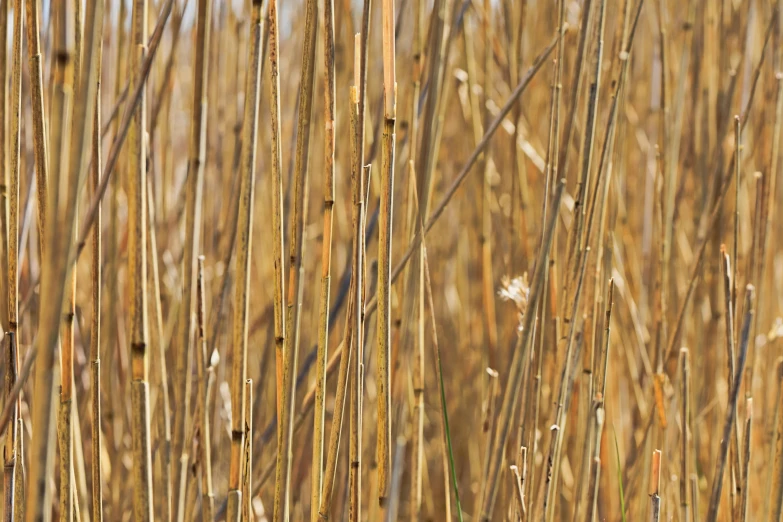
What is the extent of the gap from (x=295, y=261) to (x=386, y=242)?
72mm

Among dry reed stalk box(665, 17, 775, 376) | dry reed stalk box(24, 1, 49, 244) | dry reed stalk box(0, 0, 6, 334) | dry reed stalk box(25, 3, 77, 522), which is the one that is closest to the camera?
dry reed stalk box(25, 3, 77, 522)

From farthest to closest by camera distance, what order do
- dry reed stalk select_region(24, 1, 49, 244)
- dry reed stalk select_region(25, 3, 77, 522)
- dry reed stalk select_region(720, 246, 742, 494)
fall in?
dry reed stalk select_region(720, 246, 742, 494), dry reed stalk select_region(24, 1, 49, 244), dry reed stalk select_region(25, 3, 77, 522)

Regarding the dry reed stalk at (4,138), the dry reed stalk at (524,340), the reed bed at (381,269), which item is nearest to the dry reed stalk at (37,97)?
the reed bed at (381,269)

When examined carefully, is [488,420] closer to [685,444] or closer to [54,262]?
[685,444]

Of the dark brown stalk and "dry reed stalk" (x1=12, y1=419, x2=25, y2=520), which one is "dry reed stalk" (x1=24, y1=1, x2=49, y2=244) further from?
"dry reed stalk" (x1=12, y1=419, x2=25, y2=520)

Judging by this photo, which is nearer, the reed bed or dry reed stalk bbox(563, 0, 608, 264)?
the reed bed

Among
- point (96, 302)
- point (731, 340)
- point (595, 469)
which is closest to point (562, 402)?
point (595, 469)

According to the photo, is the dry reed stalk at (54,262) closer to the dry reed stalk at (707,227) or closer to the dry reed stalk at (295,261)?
the dry reed stalk at (295,261)

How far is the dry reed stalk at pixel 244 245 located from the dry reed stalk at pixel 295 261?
27mm

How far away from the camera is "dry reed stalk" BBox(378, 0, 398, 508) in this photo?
50cm

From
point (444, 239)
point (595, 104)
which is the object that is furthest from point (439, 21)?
point (444, 239)

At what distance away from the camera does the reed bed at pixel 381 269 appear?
0.49 m

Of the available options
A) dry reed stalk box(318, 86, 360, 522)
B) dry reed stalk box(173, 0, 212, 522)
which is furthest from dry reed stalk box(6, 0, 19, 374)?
dry reed stalk box(318, 86, 360, 522)

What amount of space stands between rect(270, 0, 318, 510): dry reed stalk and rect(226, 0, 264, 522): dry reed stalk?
3 centimetres
